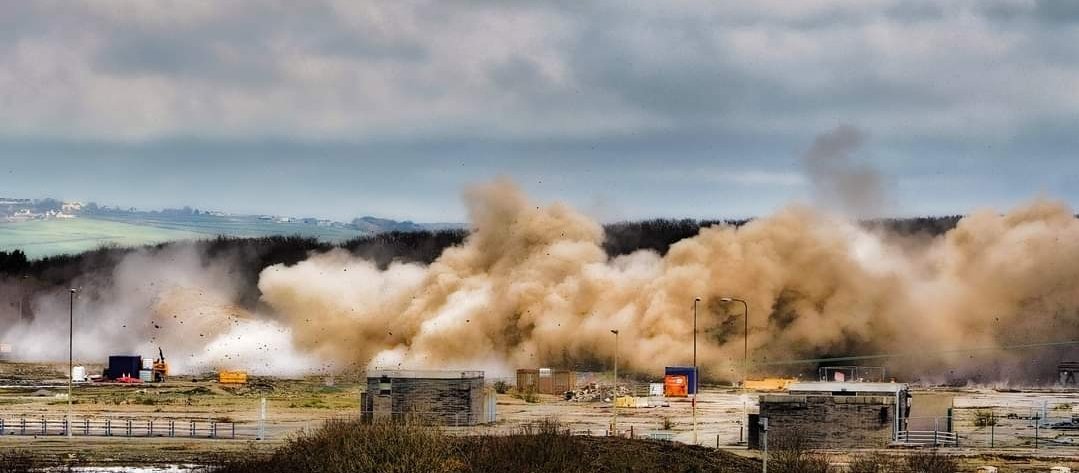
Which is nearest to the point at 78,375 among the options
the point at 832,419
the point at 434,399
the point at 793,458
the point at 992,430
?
the point at 434,399

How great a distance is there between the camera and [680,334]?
488 ft

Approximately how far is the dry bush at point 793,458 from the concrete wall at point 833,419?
2.13 meters

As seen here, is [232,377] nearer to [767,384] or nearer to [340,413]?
[340,413]

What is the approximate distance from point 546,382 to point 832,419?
141ft

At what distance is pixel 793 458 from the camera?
8519cm

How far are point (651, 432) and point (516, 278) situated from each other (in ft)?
167

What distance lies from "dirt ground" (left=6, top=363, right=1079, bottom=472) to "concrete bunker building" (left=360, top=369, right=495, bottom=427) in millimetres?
2211

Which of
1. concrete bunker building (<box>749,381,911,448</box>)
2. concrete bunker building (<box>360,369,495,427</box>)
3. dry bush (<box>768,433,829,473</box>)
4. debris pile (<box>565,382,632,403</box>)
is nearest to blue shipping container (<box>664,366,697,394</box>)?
debris pile (<box>565,382,632,403</box>)

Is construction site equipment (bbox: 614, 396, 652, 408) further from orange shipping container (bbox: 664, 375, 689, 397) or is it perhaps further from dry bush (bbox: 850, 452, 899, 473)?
dry bush (bbox: 850, 452, 899, 473)

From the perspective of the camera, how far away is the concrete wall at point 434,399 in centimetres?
11106

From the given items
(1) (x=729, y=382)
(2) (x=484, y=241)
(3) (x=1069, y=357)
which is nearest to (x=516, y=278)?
(2) (x=484, y=241)

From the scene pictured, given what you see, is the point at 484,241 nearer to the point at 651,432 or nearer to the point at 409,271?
the point at 409,271

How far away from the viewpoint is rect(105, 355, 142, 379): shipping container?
15600 centimetres

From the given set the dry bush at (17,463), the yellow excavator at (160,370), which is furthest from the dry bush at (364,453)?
the yellow excavator at (160,370)
